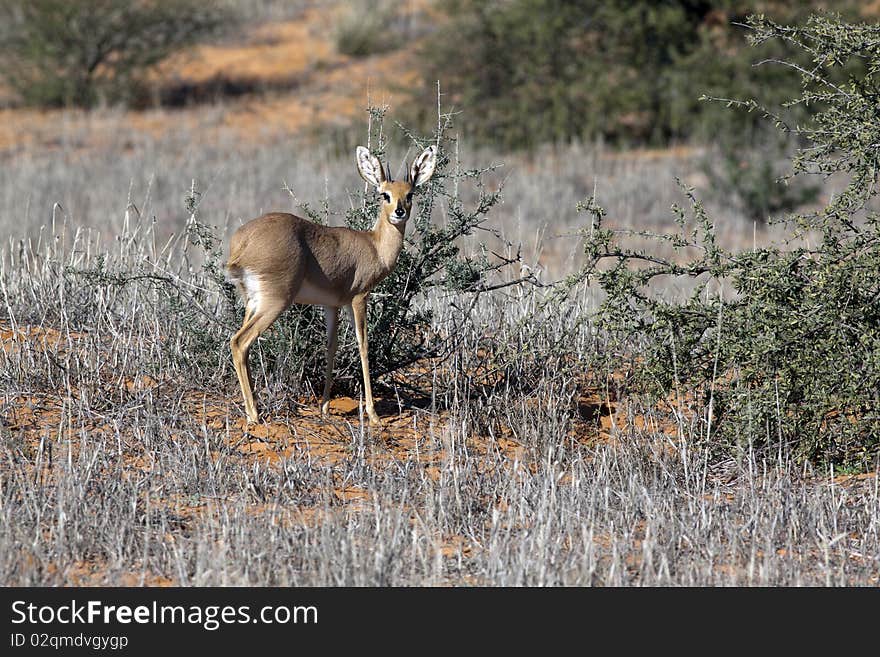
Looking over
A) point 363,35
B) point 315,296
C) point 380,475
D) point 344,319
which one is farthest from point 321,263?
point 363,35

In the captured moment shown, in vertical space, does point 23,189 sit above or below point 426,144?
above

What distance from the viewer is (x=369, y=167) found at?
6.88 metres

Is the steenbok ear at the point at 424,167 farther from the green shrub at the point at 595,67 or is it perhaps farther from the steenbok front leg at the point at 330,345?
the green shrub at the point at 595,67

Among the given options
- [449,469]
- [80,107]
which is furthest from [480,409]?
[80,107]

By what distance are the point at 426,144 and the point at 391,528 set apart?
3.44m

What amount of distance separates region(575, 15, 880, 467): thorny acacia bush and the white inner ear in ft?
4.03

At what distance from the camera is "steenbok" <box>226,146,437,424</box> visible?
6.45 meters

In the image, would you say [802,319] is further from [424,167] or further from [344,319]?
[344,319]

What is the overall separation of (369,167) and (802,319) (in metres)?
2.56

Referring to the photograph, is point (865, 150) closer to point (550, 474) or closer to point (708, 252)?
point (708, 252)

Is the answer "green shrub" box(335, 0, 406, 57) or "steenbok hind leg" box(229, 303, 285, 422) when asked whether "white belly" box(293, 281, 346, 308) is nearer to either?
"steenbok hind leg" box(229, 303, 285, 422)

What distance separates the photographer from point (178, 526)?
5.44 metres

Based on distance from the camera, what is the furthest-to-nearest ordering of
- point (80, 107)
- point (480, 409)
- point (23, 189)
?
point (80, 107), point (23, 189), point (480, 409)

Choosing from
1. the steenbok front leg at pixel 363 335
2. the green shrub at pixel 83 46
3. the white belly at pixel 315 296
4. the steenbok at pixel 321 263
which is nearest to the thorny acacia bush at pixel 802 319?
the steenbok at pixel 321 263
